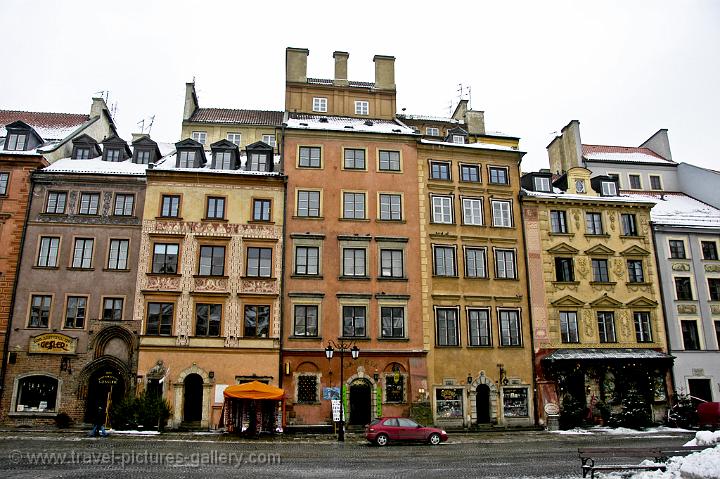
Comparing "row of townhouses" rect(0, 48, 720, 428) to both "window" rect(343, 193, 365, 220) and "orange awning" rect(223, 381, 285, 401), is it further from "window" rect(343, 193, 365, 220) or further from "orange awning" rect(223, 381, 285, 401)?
"orange awning" rect(223, 381, 285, 401)

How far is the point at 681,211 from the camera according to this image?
4294 centimetres

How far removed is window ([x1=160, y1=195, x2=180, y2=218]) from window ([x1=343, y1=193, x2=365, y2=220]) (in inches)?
400

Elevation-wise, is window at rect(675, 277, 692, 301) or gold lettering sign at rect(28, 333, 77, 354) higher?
window at rect(675, 277, 692, 301)

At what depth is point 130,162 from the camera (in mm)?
37656

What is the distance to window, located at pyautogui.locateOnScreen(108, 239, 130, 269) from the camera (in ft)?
112

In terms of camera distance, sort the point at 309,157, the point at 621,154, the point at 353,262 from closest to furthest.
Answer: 1. the point at 353,262
2. the point at 309,157
3. the point at 621,154

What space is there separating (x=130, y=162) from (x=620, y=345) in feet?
110

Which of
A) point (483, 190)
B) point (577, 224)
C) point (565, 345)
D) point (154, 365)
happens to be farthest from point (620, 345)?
point (154, 365)

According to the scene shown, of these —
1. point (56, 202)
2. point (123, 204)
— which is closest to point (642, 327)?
point (123, 204)

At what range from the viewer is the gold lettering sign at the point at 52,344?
106ft

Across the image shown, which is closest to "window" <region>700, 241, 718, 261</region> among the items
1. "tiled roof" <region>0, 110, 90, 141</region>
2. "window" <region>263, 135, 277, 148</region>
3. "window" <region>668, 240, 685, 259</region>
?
"window" <region>668, 240, 685, 259</region>

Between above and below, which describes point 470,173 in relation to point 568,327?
above

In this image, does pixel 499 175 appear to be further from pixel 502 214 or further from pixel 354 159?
pixel 354 159

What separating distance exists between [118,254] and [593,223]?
30271 mm
